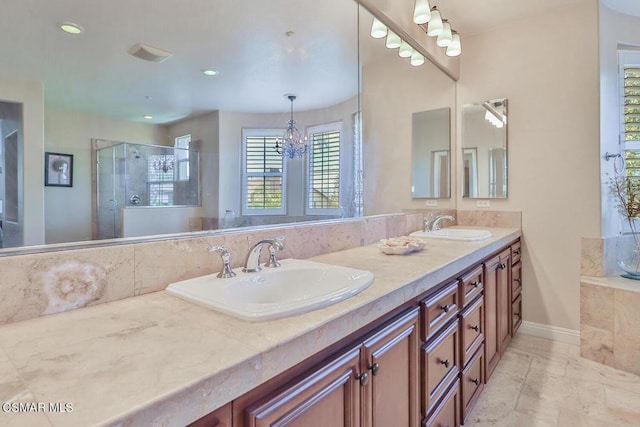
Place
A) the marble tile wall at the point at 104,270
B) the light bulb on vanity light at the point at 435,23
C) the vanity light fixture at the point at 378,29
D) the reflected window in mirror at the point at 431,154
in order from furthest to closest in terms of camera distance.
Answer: the reflected window in mirror at the point at 431,154 < the light bulb on vanity light at the point at 435,23 < the vanity light fixture at the point at 378,29 < the marble tile wall at the point at 104,270

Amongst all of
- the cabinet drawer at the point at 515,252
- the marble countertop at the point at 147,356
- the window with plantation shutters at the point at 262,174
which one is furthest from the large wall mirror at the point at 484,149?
the marble countertop at the point at 147,356

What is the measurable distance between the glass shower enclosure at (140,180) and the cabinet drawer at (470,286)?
122 cm

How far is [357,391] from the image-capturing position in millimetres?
864

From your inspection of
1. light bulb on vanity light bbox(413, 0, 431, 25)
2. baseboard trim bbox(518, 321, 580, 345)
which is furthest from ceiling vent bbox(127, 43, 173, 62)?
baseboard trim bbox(518, 321, 580, 345)

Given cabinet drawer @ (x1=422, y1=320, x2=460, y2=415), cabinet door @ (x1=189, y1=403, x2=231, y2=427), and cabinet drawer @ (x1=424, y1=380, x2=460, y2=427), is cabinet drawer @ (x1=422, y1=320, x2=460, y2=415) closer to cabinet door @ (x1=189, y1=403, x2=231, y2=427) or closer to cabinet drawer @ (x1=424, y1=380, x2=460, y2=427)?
cabinet drawer @ (x1=424, y1=380, x2=460, y2=427)

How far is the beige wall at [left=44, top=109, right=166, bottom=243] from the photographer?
0.87 metres

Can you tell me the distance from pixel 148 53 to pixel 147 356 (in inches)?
35.6

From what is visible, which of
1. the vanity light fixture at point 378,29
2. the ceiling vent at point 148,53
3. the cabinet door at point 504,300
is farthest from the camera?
the cabinet door at point 504,300

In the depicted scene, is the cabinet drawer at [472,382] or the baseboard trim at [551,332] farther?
the baseboard trim at [551,332]

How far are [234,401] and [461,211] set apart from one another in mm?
2918

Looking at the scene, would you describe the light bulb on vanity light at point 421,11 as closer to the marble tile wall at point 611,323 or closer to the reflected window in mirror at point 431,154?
the reflected window in mirror at point 431,154

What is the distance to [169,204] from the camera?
43.4 inches

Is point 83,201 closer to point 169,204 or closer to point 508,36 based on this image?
point 169,204

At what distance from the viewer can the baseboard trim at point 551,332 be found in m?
2.58
